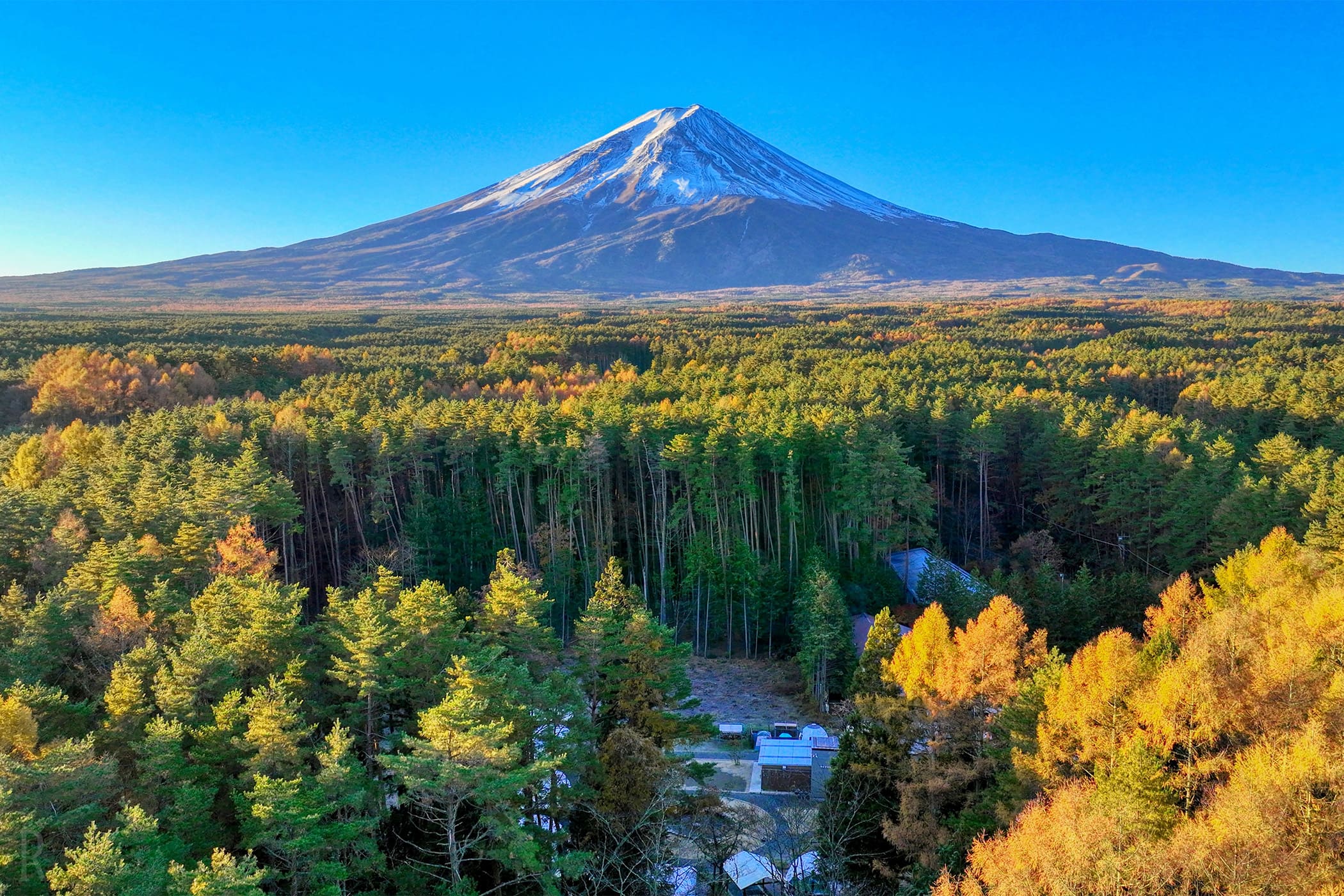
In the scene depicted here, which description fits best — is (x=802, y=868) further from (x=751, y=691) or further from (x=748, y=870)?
(x=751, y=691)

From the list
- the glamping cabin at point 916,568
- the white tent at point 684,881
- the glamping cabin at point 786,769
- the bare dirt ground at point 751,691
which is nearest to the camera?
the white tent at point 684,881

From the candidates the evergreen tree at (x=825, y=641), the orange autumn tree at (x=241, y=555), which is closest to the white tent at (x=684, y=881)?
the evergreen tree at (x=825, y=641)

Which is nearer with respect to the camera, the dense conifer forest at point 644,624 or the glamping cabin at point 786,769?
the dense conifer forest at point 644,624

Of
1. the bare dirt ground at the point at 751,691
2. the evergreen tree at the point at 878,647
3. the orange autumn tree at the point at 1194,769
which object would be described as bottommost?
the bare dirt ground at the point at 751,691

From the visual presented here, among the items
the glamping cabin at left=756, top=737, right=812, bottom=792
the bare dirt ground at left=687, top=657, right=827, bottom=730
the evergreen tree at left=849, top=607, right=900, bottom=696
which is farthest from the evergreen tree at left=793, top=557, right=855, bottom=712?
the evergreen tree at left=849, top=607, right=900, bottom=696

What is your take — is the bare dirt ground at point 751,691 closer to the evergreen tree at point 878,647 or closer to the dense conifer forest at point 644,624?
the dense conifer forest at point 644,624

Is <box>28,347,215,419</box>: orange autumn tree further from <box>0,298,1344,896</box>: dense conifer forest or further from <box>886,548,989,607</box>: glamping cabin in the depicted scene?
<box>886,548,989,607</box>: glamping cabin

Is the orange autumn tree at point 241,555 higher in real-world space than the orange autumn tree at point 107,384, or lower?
lower

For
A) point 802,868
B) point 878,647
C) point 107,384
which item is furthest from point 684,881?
point 107,384
